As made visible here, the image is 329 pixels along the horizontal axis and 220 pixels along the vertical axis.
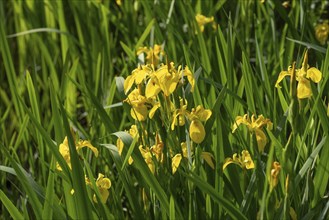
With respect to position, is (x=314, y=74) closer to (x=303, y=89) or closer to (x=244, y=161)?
(x=303, y=89)

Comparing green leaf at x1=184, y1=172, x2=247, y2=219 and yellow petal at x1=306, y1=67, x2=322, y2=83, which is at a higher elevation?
yellow petal at x1=306, y1=67, x2=322, y2=83

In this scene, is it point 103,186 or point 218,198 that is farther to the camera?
point 103,186

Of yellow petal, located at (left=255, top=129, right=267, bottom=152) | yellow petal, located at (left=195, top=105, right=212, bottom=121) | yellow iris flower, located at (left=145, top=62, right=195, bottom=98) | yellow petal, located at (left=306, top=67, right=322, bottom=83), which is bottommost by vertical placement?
yellow petal, located at (left=255, top=129, right=267, bottom=152)

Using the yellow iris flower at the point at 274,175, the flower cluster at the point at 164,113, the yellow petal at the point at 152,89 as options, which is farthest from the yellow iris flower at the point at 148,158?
the yellow iris flower at the point at 274,175

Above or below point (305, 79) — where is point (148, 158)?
below

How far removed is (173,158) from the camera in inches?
51.0

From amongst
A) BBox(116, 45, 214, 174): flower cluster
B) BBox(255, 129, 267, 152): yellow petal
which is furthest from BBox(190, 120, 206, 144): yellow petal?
BBox(255, 129, 267, 152): yellow petal

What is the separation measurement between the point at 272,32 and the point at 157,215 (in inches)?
40.7

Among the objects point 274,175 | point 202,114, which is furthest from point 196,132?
point 274,175

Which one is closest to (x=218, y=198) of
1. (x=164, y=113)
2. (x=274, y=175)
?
(x=274, y=175)

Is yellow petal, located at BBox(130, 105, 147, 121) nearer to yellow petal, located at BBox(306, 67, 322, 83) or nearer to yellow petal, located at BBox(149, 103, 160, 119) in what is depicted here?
yellow petal, located at BBox(149, 103, 160, 119)

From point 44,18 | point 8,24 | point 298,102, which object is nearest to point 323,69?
point 298,102

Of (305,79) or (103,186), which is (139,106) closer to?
(103,186)

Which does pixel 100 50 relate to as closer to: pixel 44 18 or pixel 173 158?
pixel 44 18
